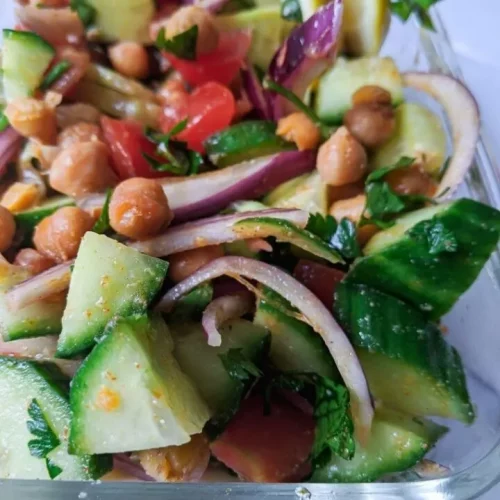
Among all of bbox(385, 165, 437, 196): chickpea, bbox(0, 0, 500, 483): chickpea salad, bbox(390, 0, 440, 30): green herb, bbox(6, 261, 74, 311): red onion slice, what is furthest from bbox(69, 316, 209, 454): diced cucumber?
bbox(390, 0, 440, 30): green herb

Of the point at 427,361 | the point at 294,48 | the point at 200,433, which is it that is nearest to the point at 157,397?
the point at 200,433

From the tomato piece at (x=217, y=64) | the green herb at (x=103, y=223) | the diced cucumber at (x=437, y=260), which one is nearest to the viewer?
the diced cucumber at (x=437, y=260)

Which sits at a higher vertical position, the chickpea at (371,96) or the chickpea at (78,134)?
the chickpea at (371,96)

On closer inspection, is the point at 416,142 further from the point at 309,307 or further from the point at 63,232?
the point at 63,232

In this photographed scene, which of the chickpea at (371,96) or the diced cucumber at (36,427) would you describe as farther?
the chickpea at (371,96)

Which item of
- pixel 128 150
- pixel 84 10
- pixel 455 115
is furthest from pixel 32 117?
pixel 455 115

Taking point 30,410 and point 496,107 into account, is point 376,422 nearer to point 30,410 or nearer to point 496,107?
point 30,410

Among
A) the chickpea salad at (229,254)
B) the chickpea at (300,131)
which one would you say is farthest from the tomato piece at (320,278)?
the chickpea at (300,131)

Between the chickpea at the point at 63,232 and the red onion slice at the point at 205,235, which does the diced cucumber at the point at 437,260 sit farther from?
the chickpea at the point at 63,232
